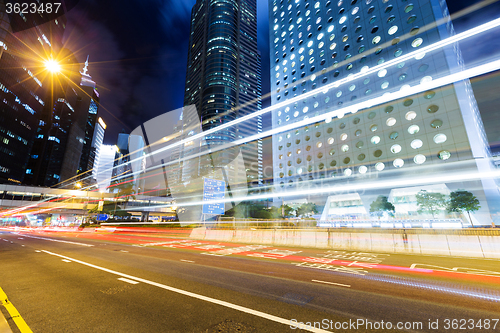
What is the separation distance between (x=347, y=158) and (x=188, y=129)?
143937 mm

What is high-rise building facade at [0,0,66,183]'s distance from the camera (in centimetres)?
7838

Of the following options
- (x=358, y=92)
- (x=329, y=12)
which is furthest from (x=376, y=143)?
(x=329, y=12)

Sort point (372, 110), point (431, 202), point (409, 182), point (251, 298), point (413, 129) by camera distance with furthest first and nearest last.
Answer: point (372, 110)
point (413, 129)
point (409, 182)
point (431, 202)
point (251, 298)

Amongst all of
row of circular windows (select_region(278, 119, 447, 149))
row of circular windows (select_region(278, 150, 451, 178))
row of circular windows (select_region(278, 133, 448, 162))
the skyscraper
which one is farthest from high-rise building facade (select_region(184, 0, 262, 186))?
row of circular windows (select_region(278, 119, 447, 149))

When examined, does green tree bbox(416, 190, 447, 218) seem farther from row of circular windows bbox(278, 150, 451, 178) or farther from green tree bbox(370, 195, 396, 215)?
row of circular windows bbox(278, 150, 451, 178)

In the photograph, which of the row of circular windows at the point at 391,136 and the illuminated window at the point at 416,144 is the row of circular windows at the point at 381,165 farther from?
the row of circular windows at the point at 391,136

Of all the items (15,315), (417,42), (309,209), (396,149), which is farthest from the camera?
(309,209)

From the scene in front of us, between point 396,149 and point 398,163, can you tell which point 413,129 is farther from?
point 398,163

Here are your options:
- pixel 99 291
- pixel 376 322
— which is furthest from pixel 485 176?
pixel 99 291

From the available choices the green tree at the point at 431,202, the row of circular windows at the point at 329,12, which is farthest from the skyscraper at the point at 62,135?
the green tree at the point at 431,202

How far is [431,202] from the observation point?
3291 centimetres

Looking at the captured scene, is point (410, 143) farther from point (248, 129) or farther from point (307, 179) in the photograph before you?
point (248, 129)

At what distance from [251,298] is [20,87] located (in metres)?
131

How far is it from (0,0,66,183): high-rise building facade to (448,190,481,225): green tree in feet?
424
